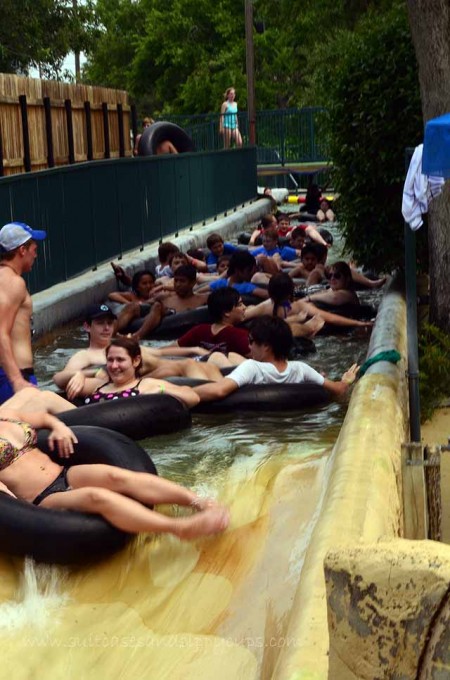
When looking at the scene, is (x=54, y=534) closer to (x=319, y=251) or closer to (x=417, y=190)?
(x=417, y=190)

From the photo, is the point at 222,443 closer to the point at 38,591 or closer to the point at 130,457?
the point at 130,457

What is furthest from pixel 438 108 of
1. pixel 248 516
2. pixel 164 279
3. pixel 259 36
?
pixel 259 36

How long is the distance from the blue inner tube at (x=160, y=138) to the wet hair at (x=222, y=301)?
14.8 meters

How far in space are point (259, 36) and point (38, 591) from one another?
164ft

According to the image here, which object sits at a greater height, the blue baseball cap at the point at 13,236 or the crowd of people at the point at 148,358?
the blue baseball cap at the point at 13,236

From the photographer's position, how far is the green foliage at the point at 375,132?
11.3 metres

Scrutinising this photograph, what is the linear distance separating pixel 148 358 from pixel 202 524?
4.02 metres

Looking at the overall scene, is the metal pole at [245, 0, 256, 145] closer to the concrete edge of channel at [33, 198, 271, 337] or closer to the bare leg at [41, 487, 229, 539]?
the concrete edge of channel at [33, 198, 271, 337]

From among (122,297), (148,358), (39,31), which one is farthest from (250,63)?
(148,358)

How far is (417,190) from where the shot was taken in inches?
298

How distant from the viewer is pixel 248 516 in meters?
6.54

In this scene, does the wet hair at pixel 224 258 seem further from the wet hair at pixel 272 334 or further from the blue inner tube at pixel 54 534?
the blue inner tube at pixel 54 534

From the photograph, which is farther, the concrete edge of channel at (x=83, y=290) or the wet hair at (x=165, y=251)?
the wet hair at (x=165, y=251)

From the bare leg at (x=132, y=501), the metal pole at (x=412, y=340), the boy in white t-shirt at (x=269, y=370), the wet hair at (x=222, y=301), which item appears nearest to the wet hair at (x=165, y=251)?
the wet hair at (x=222, y=301)
